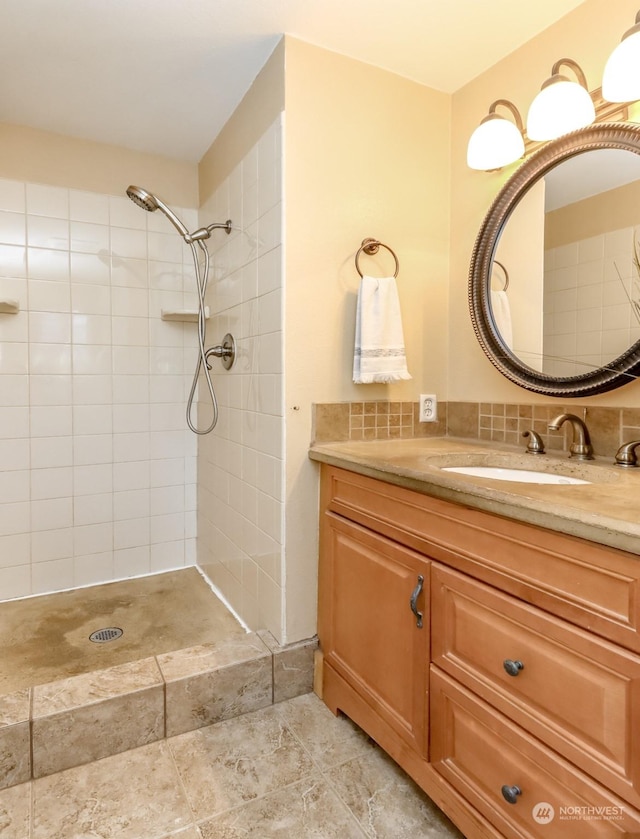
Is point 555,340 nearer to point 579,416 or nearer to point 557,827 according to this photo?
point 579,416

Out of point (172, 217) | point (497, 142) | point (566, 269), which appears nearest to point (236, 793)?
point (566, 269)

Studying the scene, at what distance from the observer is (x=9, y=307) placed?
2020 millimetres

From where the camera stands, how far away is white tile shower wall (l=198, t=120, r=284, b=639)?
1624 mm

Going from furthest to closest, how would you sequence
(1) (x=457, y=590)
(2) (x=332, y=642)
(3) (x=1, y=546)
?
1. (3) (x=1, y=546)
2. (2) (x=332, y=642)
3. (1) (x=457, y=590)

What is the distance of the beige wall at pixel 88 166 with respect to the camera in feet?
6.83

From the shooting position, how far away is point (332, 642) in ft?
5.12

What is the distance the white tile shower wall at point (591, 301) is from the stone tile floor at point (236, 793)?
1.24 metres

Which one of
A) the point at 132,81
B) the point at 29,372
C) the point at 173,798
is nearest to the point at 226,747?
the point at 173,798

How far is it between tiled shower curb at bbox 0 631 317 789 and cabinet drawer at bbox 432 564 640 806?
70 cm

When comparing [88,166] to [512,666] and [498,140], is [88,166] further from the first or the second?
[512,666]

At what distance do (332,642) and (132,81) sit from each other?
208 centimetres

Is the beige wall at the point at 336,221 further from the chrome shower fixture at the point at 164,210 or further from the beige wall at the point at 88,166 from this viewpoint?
the beige wall at the point at 88,166

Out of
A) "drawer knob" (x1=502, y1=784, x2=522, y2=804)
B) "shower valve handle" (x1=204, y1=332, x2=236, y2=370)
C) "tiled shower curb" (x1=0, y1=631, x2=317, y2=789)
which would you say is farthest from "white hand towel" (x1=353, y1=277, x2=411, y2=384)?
"drawer knob" (x1=502, y1=784, x2=522, y2=804)

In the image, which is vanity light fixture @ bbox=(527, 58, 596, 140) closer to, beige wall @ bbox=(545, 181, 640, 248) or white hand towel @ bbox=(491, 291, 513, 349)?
beige wall @ bbox=(545, 181, 640, 248)
